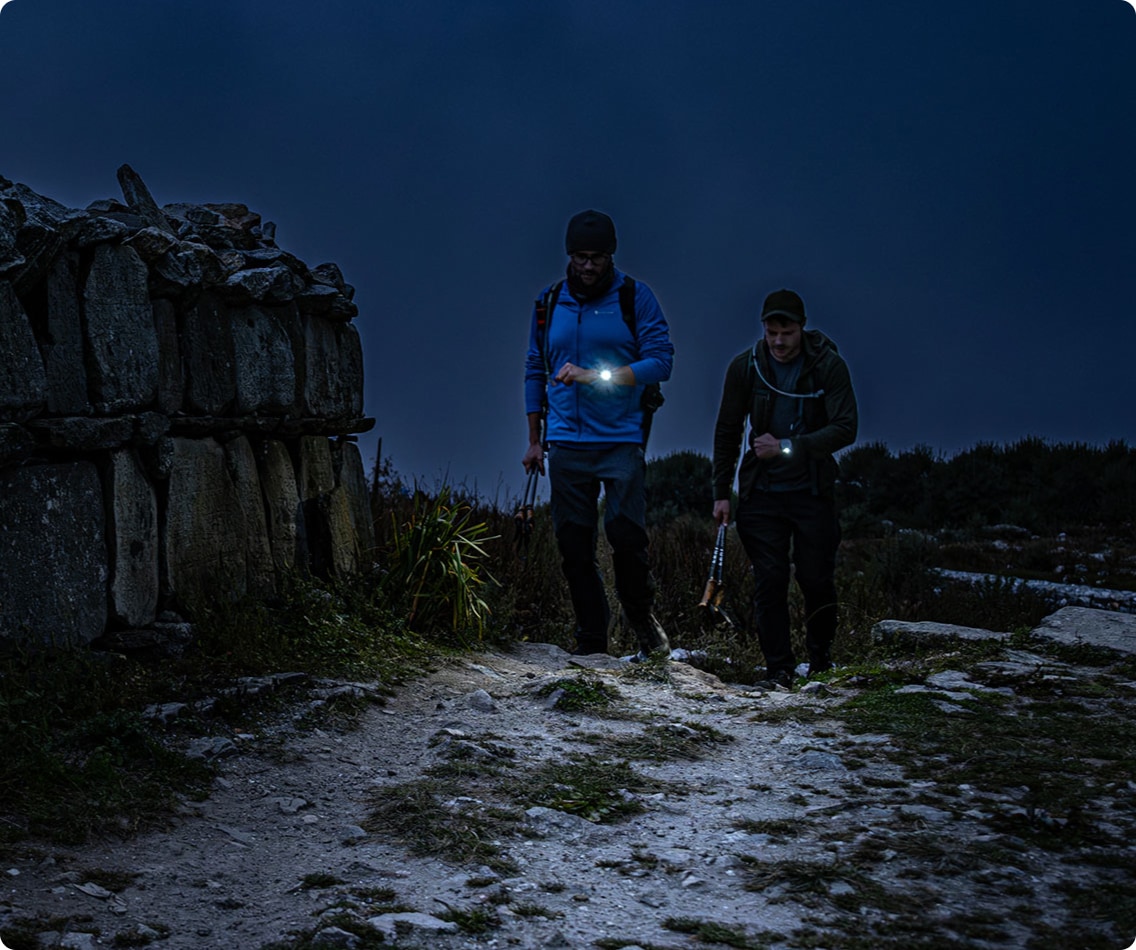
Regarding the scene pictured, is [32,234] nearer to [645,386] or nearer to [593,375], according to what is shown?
[593,375]

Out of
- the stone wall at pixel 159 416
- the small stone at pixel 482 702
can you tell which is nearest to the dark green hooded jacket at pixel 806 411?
the small stone at pixel 482 702

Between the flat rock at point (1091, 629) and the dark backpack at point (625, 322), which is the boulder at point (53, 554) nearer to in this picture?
the dark backpack at point (625, 322)

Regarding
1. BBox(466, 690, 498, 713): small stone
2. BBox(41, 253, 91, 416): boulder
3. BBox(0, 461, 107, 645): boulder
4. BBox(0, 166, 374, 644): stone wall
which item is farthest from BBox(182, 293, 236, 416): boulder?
BBox(466, 690, 498, 713): small stone

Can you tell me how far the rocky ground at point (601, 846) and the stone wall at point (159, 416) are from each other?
1.29 meters

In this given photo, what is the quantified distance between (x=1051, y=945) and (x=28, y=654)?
4.62 m

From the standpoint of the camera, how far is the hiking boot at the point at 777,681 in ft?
24.0

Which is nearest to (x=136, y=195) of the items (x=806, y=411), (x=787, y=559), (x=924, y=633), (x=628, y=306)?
(x=628, y=306)

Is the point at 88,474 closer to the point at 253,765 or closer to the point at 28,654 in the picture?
the point at 28,654

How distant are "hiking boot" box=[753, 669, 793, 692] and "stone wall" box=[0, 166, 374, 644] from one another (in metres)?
3.03

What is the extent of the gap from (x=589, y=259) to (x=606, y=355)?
65 centimetres

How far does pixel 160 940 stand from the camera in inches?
133

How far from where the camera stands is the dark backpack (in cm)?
763

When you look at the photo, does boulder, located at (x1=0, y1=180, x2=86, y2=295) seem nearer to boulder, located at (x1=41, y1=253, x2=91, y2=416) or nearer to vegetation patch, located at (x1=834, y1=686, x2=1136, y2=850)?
boulder, located at (x1=41, y1=253, x2=91, y2=416)

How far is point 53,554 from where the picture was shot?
5.69 metres
